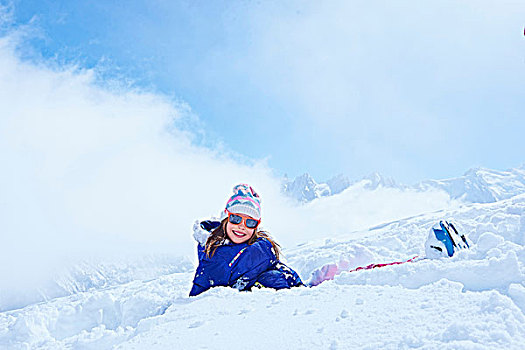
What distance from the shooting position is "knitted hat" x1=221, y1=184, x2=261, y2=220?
490 cm

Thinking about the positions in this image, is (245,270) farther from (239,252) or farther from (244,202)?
(244,202)

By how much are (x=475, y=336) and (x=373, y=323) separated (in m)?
0.48

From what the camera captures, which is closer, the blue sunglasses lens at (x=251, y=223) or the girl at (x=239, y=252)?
the girl at (x=239, y=252)

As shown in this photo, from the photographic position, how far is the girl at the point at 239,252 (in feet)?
14.1

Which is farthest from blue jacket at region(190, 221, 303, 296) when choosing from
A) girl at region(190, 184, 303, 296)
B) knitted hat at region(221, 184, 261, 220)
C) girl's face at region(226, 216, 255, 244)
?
knitted hat at region(221, 184, 261, 220)

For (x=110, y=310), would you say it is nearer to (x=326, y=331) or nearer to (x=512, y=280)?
(x=326, y=331)

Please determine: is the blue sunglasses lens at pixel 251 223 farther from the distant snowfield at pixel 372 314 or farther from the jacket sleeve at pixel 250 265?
the distant snowfield at pixel 372 314

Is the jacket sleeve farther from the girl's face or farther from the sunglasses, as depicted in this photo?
the sunglasses

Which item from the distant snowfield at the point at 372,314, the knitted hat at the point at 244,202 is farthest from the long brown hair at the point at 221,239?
the distant snowfield at the point at 372,314

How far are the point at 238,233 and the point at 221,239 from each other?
0.23 meters

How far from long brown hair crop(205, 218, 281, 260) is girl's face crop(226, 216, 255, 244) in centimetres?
6

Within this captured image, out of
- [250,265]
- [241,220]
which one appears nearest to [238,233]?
[241,220]

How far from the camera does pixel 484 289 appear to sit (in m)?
2.38

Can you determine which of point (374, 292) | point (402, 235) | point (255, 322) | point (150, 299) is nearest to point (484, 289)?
point (374, 292)
